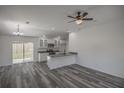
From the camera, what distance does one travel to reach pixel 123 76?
3.86 meters

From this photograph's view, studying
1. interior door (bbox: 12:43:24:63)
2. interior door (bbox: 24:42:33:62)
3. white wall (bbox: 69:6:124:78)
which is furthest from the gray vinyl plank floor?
interior door (bbox: 24:42:33:62)

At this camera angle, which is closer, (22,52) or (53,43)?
(22,52)

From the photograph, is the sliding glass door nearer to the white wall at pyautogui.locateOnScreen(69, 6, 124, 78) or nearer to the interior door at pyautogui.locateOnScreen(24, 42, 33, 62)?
the interior door at pyautogui.locateOnScreen(24, 42, 33, 62)

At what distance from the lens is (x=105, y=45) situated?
4.55m

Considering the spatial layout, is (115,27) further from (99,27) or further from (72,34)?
(72,34)

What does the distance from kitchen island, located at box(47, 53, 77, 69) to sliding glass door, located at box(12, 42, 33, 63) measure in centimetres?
298

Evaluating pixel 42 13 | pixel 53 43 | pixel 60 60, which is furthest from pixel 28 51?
pixel 42 13

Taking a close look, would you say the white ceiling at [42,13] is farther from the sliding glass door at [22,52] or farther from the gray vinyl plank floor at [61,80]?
the sliding glass door at [22,52]

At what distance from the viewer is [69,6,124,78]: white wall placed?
3.88m

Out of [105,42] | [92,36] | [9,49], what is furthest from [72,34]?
[9,49]

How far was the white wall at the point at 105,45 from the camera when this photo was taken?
12.7 ft

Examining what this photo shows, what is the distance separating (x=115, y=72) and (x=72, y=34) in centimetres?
421

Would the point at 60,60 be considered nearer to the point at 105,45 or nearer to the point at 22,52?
the point at 105,45

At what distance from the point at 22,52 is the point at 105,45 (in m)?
6.66
